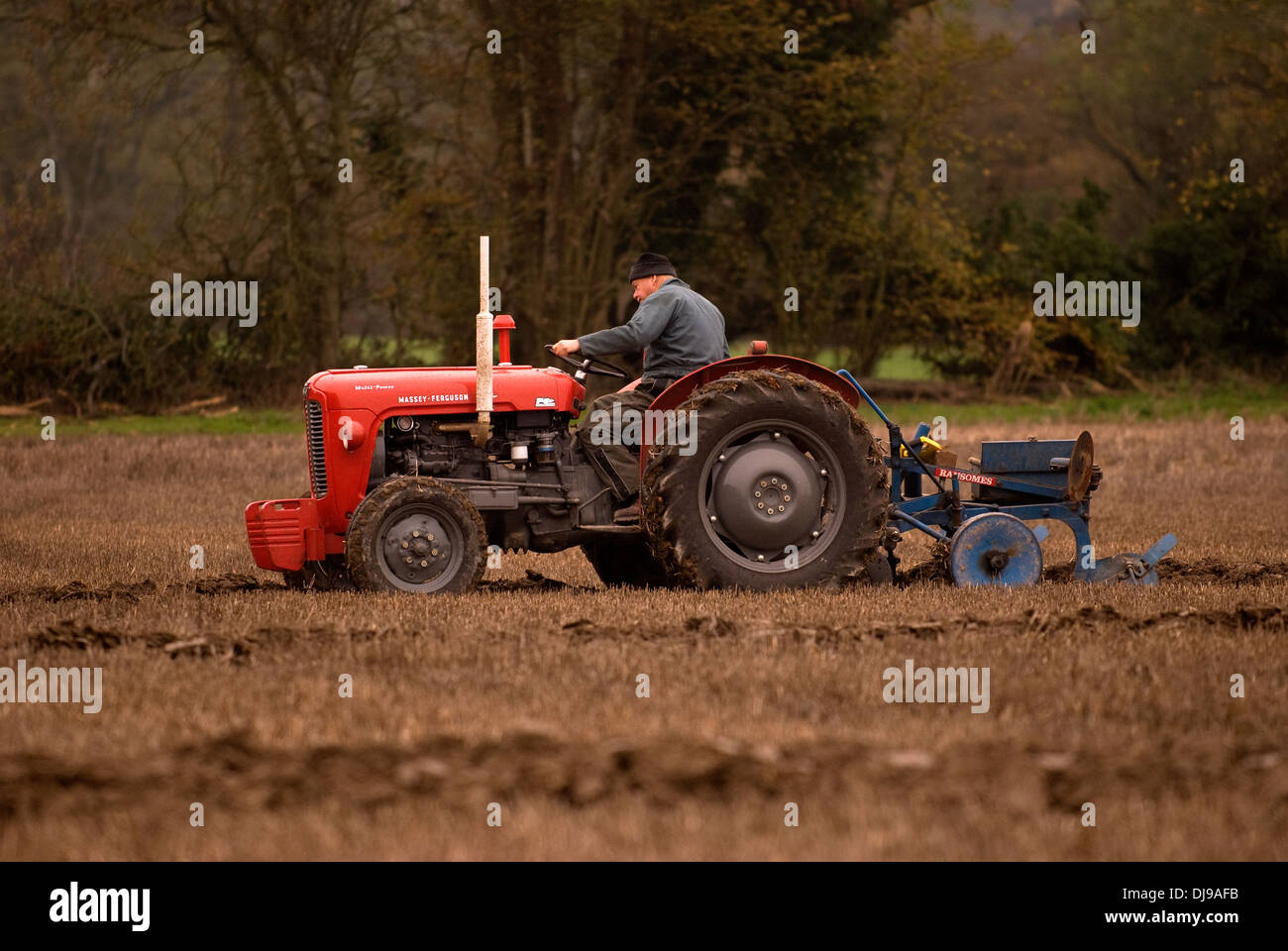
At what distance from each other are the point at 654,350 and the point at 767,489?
37.5 inches

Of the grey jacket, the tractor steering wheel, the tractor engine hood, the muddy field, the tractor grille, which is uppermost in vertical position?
the grey jacket

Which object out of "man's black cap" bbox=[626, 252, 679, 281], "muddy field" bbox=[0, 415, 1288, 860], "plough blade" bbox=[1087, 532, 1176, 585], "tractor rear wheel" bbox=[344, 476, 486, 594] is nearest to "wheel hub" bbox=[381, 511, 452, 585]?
"tractor rear wheel" bbox=[344, 476, 486, 594]

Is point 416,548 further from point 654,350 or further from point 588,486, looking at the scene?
point 654,350

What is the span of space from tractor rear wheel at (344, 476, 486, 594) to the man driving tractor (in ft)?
2.58

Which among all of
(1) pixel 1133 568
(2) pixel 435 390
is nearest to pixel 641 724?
(2) pixel 435 390

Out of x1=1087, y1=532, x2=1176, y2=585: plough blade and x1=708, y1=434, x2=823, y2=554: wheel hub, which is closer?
x1=708, y1=434, x2=823, y2=554: wheel hub

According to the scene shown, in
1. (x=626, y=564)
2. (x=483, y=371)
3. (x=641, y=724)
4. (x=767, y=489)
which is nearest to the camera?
(x=641, y=724)

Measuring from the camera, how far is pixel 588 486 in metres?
7.70

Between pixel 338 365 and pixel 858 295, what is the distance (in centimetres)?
961

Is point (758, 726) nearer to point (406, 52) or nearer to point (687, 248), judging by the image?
point (406, 52)

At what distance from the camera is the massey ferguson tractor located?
23.9 feet

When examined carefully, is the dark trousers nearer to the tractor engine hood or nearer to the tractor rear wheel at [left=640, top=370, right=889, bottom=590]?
the tractor engine hood

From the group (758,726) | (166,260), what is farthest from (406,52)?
(758,726)
